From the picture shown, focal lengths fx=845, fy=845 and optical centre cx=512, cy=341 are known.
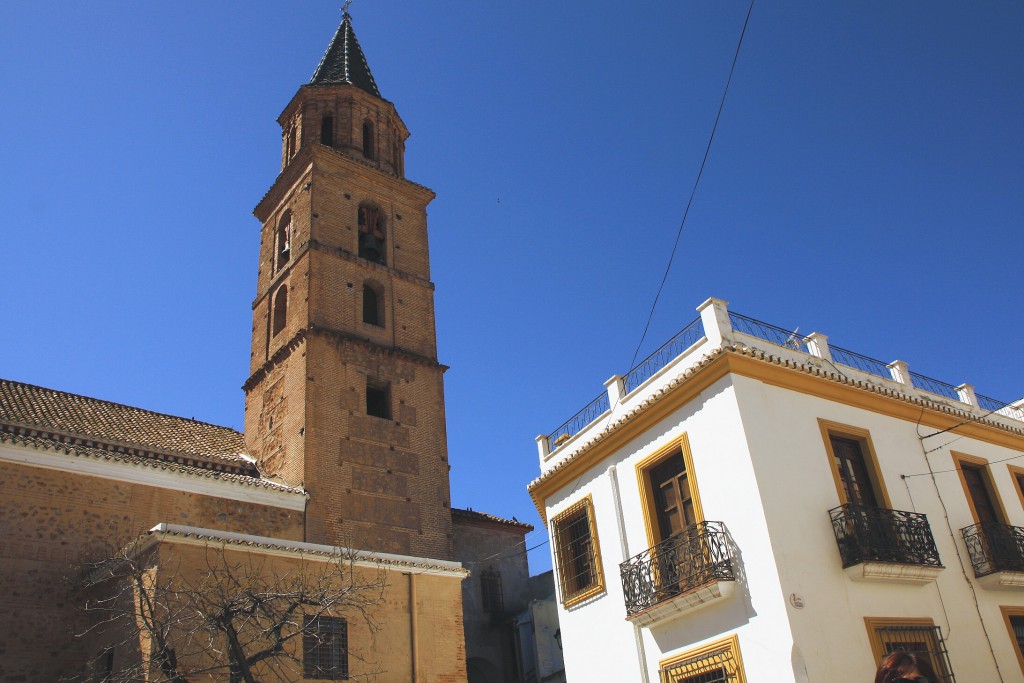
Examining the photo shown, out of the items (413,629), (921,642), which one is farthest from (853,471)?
(413,629)

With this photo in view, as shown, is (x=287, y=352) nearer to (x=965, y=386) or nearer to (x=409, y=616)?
(x=409, y=616)

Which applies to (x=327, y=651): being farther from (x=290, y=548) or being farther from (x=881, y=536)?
(x=881, y=536)

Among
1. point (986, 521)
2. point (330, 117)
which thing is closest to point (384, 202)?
point (330, 117)

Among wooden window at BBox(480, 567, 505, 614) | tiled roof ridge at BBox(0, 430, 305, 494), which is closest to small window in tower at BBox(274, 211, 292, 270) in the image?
tiled roof ridge at BBox(0, 430, 305, 494)

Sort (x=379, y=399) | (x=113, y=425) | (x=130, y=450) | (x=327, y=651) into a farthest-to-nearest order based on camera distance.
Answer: (x=379, y=399) < (x=113, y=425) < (x=130, y=450) < (x=327, y=651)

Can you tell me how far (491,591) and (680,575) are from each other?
13177 mm

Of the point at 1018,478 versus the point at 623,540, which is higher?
the point at 1018,478

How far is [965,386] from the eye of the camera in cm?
1375

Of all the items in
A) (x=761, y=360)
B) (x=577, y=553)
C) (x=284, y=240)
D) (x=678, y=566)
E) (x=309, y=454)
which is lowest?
(x=678, y=566)

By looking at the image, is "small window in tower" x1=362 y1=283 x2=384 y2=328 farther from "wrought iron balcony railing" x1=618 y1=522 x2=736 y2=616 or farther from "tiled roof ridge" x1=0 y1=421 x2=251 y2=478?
"wrought iron balcony railing" x1=618 y1=522 x2=736 y2=616

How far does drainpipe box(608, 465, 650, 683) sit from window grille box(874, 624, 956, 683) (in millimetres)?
2889

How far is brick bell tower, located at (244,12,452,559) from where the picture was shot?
1931 centimetres

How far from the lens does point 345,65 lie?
88.9ft

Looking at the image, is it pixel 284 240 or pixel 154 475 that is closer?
pixel 154 475
